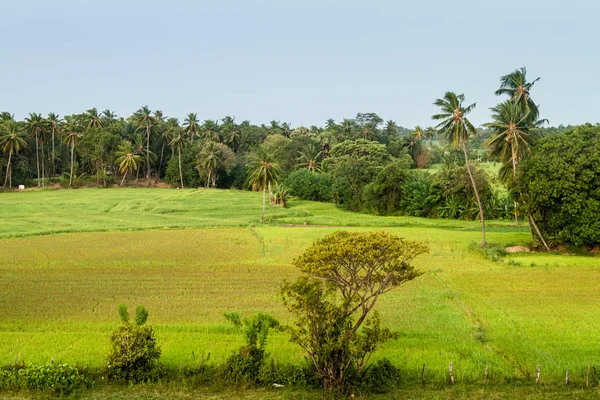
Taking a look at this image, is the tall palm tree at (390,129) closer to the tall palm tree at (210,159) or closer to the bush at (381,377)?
the tall palm tree at (210,159)

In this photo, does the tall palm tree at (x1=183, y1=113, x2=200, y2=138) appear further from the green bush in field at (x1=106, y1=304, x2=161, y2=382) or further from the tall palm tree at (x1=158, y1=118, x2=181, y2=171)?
the green bush in field at (x1=106, y1=304, x2=161, y2=382)

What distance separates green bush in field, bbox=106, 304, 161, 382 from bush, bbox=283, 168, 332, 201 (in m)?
66.2

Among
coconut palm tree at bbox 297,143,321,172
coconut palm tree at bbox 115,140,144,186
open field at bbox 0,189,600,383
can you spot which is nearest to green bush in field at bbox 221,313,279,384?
open field at bbox 0,189,600,383

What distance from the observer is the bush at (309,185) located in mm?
81875

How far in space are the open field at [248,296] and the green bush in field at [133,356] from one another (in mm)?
817

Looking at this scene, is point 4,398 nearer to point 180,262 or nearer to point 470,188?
point 180,262

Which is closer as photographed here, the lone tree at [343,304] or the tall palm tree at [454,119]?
the lone tree at [343,304]

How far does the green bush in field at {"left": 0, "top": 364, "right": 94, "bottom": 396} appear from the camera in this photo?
46.2 ft

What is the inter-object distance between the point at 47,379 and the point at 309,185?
70305 mm

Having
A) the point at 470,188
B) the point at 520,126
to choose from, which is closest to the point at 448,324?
the point at 520,126

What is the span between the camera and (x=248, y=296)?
960 inches

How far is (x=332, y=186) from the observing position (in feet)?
259

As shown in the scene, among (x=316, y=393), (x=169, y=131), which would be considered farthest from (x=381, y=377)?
(x=169, y=131)

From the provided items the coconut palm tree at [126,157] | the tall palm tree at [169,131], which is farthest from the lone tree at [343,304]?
the tall palm tree at [169,131]
